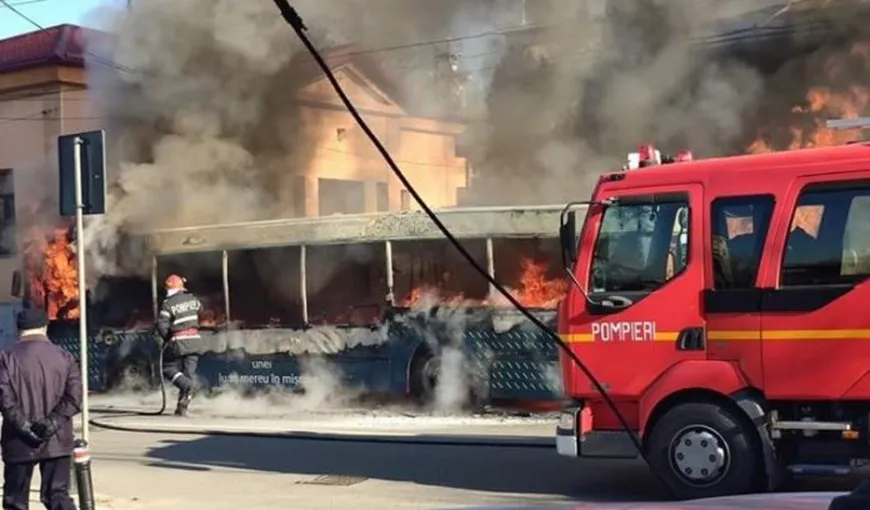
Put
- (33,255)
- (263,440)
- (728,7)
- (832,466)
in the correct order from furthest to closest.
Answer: (728,7) < (33,255) < (263,440) < (832,466)

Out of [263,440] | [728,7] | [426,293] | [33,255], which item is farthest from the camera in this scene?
[728,7]

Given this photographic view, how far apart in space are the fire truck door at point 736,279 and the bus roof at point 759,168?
0.38ft

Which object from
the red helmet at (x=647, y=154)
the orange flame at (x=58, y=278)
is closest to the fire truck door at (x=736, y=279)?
the red helmet at (x=647, y=154)

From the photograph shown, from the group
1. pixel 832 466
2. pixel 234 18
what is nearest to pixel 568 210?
pixel 832 466

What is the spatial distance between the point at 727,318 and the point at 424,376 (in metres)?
6.04

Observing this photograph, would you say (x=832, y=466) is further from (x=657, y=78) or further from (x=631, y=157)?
(x=657, y=78)

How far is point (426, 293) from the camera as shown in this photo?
520 inches

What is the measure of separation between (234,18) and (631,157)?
456 inches

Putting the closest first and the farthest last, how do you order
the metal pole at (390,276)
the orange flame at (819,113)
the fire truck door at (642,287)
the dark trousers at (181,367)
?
the fire truck door at (642,287)
the metal pole at (390,276)
the dark trousers at (181,367)
the orange flame at (819,113)

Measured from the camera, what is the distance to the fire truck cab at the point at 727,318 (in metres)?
6.75

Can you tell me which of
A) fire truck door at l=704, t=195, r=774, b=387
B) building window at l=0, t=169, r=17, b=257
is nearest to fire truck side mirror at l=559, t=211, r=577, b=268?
fire truck door at l=704, t=195, r=774, b=387

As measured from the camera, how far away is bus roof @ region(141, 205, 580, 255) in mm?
12180

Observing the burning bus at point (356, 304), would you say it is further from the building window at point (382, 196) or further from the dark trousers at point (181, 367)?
the building window at point (382, 196)

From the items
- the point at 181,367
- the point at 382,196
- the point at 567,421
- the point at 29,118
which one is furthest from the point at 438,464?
the point at 29,118
